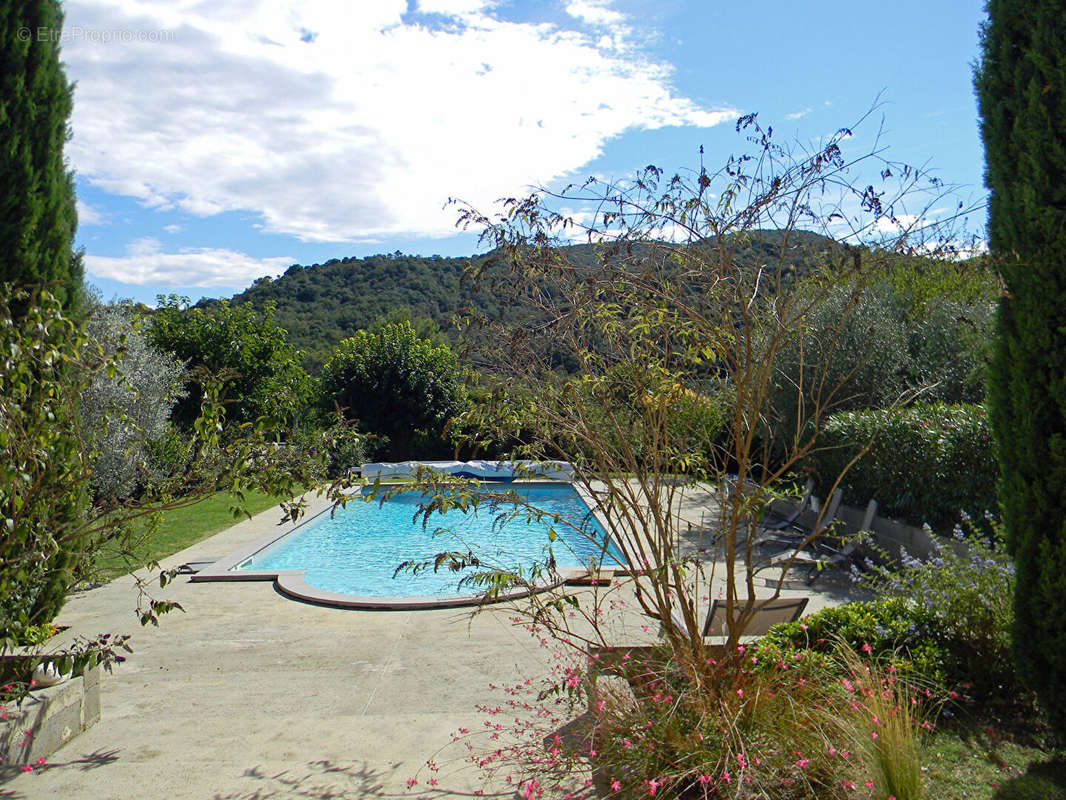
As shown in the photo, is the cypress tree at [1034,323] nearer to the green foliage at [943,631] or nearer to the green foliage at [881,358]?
the green foliage at [943,631]

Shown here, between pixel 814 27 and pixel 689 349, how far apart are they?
2485 mm

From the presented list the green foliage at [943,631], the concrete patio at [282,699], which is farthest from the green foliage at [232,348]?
the green foliage at [943,631]

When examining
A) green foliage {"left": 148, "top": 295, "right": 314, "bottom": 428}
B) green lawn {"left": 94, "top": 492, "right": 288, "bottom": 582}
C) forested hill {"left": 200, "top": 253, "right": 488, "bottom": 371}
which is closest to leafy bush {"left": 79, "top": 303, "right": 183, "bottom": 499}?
green lawn {"left": 94, "top": 492, "right": 288, "bottom": 582}

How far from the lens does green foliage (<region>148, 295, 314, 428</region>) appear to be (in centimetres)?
1753

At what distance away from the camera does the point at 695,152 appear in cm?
352

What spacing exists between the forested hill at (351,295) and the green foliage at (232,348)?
475 inches

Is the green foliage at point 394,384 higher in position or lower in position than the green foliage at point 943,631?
higher

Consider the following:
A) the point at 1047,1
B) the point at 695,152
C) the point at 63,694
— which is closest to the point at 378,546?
Result: the point at 63,694

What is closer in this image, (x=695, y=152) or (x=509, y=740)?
(x=695, y=152)

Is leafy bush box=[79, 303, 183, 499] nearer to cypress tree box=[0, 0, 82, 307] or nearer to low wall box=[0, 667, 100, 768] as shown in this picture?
cypress tree box=[0, 0, 82, 307]

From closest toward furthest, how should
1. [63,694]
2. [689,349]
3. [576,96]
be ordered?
[689,349]
[63,694]
[576,96]

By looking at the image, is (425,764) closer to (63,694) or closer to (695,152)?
(63,694)

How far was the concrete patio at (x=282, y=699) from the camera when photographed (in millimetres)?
3783

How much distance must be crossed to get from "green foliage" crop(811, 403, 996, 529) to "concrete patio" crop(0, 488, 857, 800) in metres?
1.99
